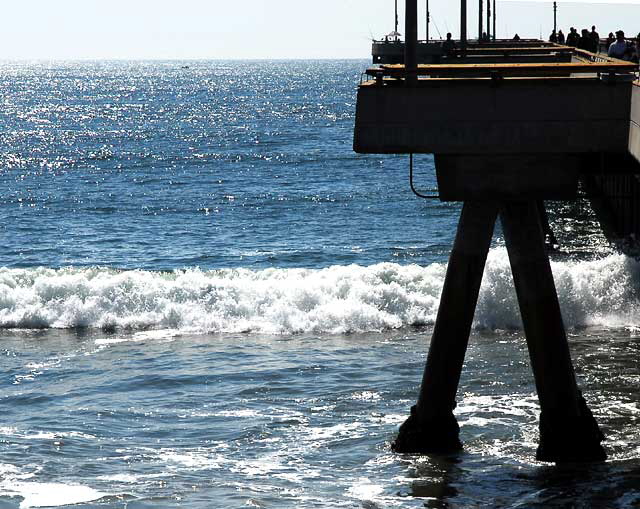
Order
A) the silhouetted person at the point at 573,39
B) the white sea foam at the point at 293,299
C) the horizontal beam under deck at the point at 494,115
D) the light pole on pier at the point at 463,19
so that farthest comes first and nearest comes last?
the silhouetted person at the point at 573,39 < the light pole on pier at the point at 463,19 < the white sea foam at the point at 293,299 < the horizontal beam under deck at the point at 494,115

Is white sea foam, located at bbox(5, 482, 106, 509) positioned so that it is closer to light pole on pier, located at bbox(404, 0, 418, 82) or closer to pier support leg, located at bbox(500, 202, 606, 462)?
pier support leg, located at bbox(500, 202, 606, 462)

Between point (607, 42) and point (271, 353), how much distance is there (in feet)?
75.5

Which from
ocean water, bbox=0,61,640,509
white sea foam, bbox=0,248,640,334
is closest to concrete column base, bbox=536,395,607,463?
ocean water, bbox=0,61,640,509

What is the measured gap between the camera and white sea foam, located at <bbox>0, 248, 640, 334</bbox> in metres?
27.4

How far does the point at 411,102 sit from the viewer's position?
1414 cm

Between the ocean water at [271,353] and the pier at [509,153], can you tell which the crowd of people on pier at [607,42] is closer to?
the ocean water at [271,353]

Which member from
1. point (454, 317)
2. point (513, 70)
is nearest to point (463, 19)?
point (454, 317)

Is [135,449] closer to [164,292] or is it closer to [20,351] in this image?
[20,351]

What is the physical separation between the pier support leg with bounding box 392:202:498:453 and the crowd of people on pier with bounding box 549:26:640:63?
10277 millimetres

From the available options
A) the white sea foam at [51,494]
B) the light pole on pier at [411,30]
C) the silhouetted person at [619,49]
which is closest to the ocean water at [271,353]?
the white sea foam at [51,494]

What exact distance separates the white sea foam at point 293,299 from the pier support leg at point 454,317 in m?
10.9

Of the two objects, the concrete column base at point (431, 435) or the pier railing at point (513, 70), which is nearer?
the pier railing at point (513, 70)

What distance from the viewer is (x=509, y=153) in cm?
1440

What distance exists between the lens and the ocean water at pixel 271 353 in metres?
15.5
